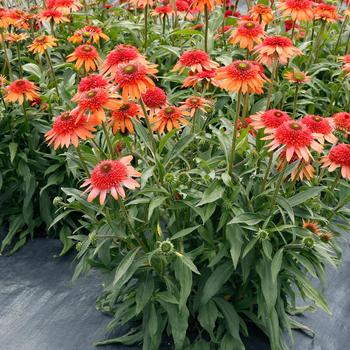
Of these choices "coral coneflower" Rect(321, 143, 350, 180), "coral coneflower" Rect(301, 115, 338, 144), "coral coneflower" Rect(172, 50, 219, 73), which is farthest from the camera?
"coral coneflower" Rect(172, 50, 219, 73)

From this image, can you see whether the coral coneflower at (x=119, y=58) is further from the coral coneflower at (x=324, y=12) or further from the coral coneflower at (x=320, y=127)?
the coral coneflower at (x=324, y=12)

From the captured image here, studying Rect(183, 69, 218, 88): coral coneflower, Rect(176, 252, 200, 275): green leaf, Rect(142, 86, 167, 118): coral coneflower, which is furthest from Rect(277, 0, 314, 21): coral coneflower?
Rect(176, 252, 200, 275): green leaf

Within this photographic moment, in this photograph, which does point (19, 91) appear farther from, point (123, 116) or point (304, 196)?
point (304, 196)

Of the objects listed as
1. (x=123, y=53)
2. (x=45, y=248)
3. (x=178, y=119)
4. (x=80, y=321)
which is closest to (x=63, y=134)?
(x=123, y=53)

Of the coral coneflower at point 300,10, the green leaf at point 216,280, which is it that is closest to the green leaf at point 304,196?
the green leaf at point 216,280

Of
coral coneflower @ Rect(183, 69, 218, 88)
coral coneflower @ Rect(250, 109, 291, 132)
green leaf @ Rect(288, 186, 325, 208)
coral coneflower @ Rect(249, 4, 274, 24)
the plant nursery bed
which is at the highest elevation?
coral coneflower @ Rect(249, 4, 274, 24)

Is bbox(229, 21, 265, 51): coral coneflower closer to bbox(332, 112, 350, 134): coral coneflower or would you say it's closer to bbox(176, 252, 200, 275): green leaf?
bbox(332, 112, 350, 134): coral coneflower

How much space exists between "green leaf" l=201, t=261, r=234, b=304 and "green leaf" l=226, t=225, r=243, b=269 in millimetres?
138

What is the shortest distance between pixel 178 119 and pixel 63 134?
52cm

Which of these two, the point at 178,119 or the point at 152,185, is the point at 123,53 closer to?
the point at 178,119

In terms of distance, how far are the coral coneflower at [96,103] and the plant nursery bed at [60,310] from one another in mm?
1149

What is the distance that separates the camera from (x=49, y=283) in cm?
277

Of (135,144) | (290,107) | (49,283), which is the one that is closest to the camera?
(135,144)

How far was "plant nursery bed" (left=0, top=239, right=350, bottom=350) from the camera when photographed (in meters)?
2.37
